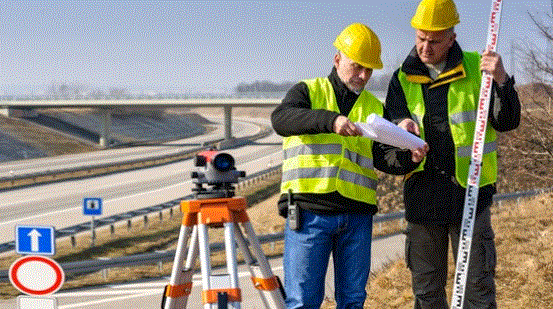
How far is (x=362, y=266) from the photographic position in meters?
4.98

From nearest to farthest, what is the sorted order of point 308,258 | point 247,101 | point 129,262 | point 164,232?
point 308,258
point 129,262
point 164,232
point 247,101

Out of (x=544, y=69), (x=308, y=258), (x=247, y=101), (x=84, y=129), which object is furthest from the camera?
(x=84, y=129)

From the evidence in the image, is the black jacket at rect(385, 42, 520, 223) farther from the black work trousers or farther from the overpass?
the overpass

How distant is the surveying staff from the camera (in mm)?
4926

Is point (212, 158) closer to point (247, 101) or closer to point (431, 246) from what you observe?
point (431, 246)

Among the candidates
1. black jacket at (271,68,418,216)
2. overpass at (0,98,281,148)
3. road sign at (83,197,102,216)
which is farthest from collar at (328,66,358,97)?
overpass at (0,98,281,148)

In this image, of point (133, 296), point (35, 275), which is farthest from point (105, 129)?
point (35, 275)

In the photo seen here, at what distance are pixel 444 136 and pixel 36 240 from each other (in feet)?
15.8

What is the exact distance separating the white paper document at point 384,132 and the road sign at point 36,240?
189 inches

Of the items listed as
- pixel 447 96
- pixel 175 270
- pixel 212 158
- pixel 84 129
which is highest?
pixel 447 96

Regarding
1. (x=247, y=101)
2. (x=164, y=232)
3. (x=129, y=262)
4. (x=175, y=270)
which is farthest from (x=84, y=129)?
(x=175, y=270)

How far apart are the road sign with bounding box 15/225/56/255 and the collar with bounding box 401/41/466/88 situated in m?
4.56

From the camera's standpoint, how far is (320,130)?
15.2ft

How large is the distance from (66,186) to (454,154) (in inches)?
1772
